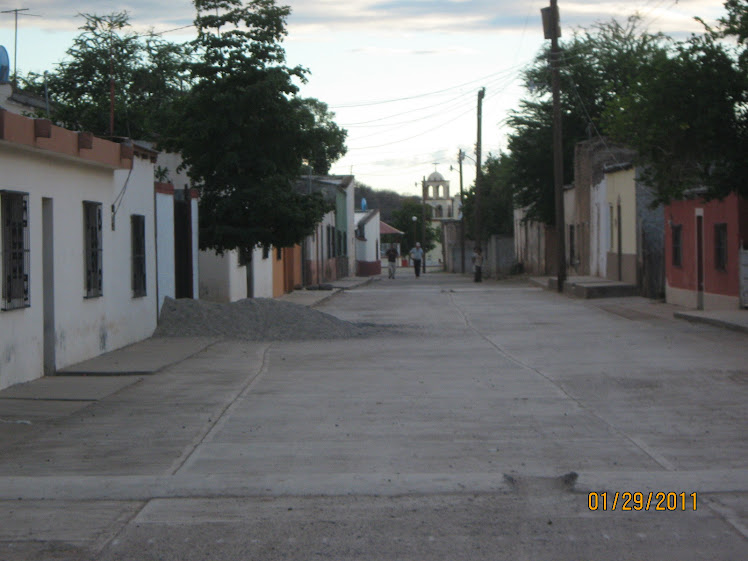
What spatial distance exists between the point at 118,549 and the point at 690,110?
16.8 metres

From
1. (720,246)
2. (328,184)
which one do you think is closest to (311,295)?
(720,246)

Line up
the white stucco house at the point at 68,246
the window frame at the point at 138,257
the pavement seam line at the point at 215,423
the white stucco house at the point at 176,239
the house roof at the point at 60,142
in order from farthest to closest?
1. the white stucco house at the point at 176,239
2. the window frame at the point at 138,257
3. the white stucco house at the point at 68,246
4. the house roof at the point at 60,142
5. the pavement seam line at the point at 215,423

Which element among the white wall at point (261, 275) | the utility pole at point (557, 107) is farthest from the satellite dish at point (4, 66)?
the utility pole at point (557, 107)

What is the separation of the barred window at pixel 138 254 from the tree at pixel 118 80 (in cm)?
1038

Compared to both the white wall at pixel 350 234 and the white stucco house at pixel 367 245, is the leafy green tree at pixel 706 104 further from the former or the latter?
the white stucco house at pixel 367 245

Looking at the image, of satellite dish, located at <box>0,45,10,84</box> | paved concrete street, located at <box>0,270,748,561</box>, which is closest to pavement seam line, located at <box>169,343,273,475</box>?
paved concrete street, located at <box>0,270,748,561</box>

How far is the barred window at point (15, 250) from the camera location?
12805mm

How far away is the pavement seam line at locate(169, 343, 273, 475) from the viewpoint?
328 inches

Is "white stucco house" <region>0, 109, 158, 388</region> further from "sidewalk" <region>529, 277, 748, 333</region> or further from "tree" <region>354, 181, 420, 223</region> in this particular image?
"tree" <region>354, 181, 420, 223</region>

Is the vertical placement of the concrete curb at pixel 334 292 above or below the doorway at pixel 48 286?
below

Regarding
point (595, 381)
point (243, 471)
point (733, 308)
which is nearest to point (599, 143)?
point (733, 308)

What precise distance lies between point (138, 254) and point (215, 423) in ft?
30.4

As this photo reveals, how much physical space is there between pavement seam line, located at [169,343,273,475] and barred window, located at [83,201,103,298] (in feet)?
9.27

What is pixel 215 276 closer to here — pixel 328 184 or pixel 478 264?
pixel 478 264
